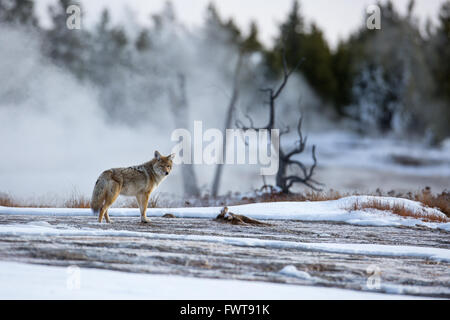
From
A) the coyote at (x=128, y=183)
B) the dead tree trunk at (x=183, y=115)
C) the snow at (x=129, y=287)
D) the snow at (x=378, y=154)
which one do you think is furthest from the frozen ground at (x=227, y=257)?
the snow at (x=378, y=154)

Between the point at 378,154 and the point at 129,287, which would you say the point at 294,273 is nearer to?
the point at 129,287

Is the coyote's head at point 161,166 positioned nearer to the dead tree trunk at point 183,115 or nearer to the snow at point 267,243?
the snow at point 267,243

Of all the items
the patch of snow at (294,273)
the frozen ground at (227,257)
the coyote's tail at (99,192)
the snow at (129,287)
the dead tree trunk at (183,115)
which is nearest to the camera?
the snow at (129,287)

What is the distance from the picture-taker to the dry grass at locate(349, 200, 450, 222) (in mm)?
8922

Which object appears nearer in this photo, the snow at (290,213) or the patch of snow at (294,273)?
the patch of snow at (294,273)

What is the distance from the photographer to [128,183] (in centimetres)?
675

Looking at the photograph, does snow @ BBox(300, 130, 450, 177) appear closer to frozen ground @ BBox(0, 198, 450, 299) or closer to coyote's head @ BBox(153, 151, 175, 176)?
frozen ground @ BBox(0, 198, 450, 299)

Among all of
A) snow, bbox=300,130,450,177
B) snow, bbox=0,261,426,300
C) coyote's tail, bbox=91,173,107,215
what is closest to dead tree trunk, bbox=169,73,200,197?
snow, bbox=300,130,450,177

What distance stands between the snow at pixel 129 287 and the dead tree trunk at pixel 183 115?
54.8 ft

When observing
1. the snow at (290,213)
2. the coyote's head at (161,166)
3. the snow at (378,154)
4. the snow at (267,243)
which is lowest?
the snow at (267,243)

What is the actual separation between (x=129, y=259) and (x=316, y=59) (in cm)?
3900

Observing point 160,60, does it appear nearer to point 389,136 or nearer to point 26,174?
point 26,174

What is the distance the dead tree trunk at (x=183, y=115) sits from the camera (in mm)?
21656
